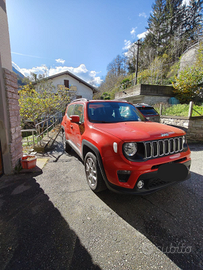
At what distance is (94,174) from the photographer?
240 cm

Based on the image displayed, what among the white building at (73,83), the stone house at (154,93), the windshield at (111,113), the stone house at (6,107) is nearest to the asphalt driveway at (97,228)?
the stone house at (6,107)

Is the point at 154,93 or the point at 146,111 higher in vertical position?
the point at 154,93

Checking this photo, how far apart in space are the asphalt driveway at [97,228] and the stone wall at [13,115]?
0.85 m

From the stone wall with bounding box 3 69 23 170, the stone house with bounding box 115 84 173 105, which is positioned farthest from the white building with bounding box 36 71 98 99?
the stone wall with bounding box 3 69 23 170

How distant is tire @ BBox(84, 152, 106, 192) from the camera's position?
2.22 m

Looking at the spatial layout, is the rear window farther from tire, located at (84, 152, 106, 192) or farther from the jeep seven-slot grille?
tire, located at (84, 152, 106, 192)

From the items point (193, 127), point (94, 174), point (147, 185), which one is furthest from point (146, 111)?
point (147, 185)

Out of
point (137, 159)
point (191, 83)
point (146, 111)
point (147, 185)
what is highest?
point (191, 83)

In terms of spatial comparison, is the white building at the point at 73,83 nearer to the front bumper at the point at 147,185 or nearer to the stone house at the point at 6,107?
the stone house at the point at 6,107

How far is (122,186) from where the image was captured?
183 centimetres

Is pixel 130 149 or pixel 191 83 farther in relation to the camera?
pixel 191 83

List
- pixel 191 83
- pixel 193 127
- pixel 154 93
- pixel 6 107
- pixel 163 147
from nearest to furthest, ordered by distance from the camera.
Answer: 1. pixel 163 147
2. pixel 6 107
3. pixel 193 127
4. pixel 191 83
5. pixel 154 93

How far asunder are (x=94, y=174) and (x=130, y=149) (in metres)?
0.93

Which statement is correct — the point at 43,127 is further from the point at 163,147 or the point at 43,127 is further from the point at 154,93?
the point at 154,93
